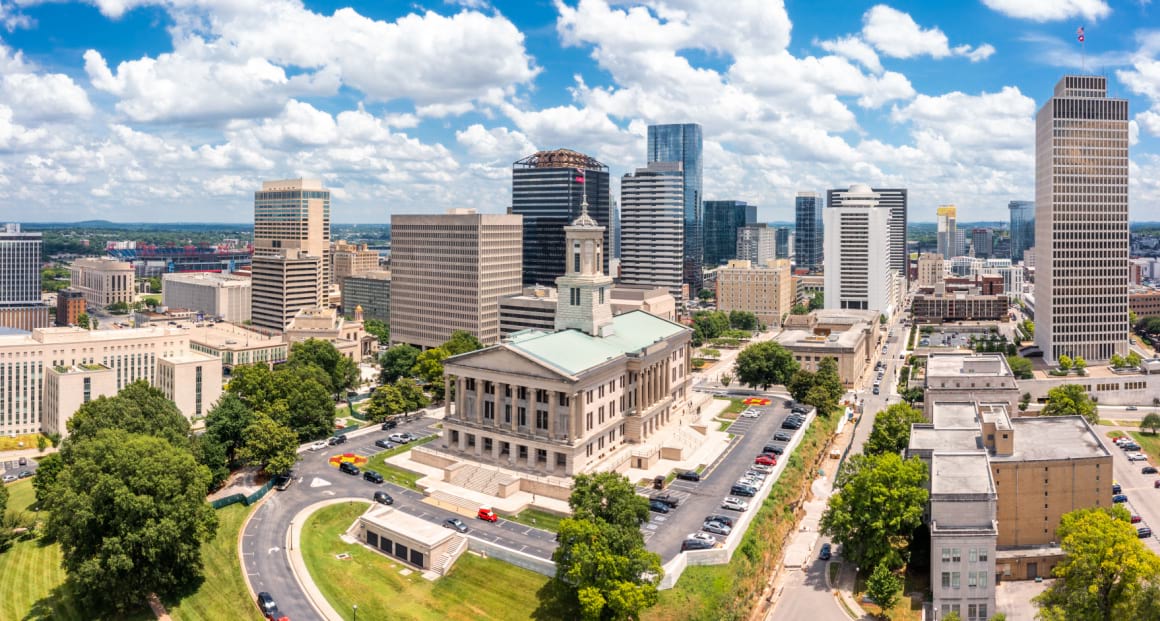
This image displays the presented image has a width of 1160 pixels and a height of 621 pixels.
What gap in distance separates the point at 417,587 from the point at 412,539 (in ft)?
21.0

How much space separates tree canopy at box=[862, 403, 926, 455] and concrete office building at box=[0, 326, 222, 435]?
125546 mm

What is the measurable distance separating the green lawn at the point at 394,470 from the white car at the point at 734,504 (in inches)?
1671

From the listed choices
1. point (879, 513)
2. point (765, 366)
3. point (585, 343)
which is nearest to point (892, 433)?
point (879, 513)

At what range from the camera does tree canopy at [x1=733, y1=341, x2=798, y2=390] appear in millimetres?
176875

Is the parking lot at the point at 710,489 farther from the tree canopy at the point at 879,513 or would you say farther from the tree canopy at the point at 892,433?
the tree canopy at the point at 892,433

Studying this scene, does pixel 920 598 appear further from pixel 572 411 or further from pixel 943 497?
pixel 572 411

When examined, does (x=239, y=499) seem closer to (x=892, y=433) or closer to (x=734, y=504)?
(x=734, y=504)

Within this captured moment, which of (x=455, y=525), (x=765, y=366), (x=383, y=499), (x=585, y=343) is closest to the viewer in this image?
(x=455, y=525)

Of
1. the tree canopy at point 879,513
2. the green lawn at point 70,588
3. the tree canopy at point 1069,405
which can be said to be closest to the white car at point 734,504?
the tree canopy at point 879,513

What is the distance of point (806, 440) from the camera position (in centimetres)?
14475

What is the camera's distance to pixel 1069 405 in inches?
5733

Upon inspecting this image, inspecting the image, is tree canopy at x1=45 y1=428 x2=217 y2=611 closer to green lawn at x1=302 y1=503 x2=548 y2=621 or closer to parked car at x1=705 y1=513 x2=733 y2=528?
green lawn at x1=302 y1=503 x2=548 y2=621

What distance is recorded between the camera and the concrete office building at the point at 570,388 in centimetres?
11844

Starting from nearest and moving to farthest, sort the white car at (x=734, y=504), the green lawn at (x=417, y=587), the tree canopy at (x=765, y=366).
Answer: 1. the green lawn at (x=417, y=587)
2. the white car at (x=734, y=504)
3. the tree canopy at (x=765, y=366)
